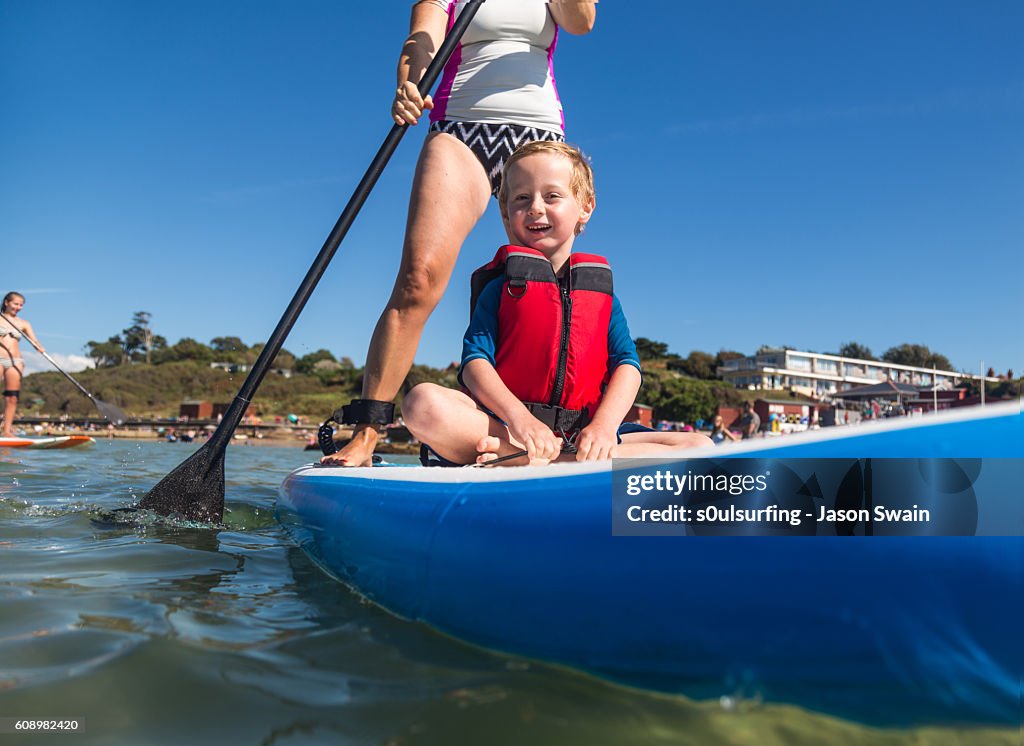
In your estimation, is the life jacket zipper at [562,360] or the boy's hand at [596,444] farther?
the life jacket zipper at [562,360]

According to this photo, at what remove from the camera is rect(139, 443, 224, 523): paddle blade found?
2.78 metres

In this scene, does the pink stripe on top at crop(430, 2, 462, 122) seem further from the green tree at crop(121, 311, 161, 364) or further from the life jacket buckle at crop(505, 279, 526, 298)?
the green tree at crop(121, 311, 161, 364)

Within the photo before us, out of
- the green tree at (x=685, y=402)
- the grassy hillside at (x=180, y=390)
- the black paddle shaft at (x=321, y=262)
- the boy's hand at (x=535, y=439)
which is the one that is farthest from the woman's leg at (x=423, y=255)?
the green tree at (x=685, y=402)

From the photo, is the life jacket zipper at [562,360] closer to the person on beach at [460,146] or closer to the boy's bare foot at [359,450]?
the person on beach at [460,146]

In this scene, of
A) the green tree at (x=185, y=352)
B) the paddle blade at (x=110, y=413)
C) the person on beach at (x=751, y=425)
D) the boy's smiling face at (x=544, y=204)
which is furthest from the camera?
the green tree at (x=185, y=352)

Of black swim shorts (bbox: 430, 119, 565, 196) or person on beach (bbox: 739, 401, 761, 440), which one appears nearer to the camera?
black swim shorts (bbox: 430, 119, 565, 196)

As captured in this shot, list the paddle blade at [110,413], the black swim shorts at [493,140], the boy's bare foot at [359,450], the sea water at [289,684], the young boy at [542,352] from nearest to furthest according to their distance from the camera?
the sea water at [289,684]
the young boy at [542,352]
the boy's bare foot at [359,450]
the black swim shorts at [493,140]
the paddle blade at [110,413]

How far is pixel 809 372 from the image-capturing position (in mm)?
68062

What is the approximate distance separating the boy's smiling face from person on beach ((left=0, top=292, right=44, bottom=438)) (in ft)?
27.1

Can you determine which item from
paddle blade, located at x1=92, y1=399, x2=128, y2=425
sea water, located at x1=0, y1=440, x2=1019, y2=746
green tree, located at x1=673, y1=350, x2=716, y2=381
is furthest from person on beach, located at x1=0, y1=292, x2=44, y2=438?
green tree, located at x1=673, y1=350, x2=716, y2=381

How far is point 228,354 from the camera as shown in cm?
7081

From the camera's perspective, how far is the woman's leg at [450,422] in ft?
6.13

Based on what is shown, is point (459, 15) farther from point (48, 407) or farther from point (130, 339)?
point (130, 339)

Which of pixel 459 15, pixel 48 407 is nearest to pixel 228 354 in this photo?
pixel 48 407
